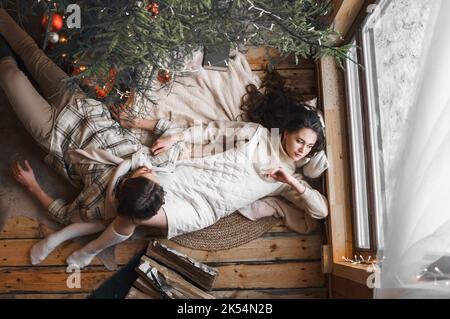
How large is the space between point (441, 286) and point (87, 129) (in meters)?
1.44

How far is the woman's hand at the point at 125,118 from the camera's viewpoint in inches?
75.4

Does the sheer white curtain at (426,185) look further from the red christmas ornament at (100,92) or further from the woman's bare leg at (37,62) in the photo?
the woman's bare leg at (37,62)

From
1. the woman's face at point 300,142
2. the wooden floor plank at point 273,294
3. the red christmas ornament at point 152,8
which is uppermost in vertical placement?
the red christmas ornament at point 152,8

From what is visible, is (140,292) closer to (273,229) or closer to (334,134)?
(273,229)

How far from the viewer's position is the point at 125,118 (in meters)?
1.93

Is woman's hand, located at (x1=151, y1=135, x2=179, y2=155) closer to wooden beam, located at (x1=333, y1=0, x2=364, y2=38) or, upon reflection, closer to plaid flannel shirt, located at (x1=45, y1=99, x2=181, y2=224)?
plaid flannel shirt, located at (x1=45, y1=99, x2=181, y2=224)

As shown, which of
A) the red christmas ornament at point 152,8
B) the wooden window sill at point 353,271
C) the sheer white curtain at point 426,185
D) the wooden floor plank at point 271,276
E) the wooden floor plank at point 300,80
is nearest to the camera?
the sheer white curtain at point 426,185

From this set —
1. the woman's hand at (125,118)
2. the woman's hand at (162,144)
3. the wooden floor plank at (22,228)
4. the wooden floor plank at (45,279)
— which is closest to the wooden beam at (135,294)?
the wooden floor plank at (45,279)

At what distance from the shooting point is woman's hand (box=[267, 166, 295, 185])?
6.08ft

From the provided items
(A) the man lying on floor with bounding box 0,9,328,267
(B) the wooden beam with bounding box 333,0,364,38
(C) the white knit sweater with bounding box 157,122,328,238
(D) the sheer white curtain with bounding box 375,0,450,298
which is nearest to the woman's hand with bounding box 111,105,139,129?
(A) the man lying on floor with bounding box 0,9,328,267

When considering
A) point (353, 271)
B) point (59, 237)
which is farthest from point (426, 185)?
point (59, 237)

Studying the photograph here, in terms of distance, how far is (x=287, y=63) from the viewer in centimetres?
211

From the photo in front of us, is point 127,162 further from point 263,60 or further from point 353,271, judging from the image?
point 353,271

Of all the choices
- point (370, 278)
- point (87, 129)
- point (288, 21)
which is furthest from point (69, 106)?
point (370, 278)
